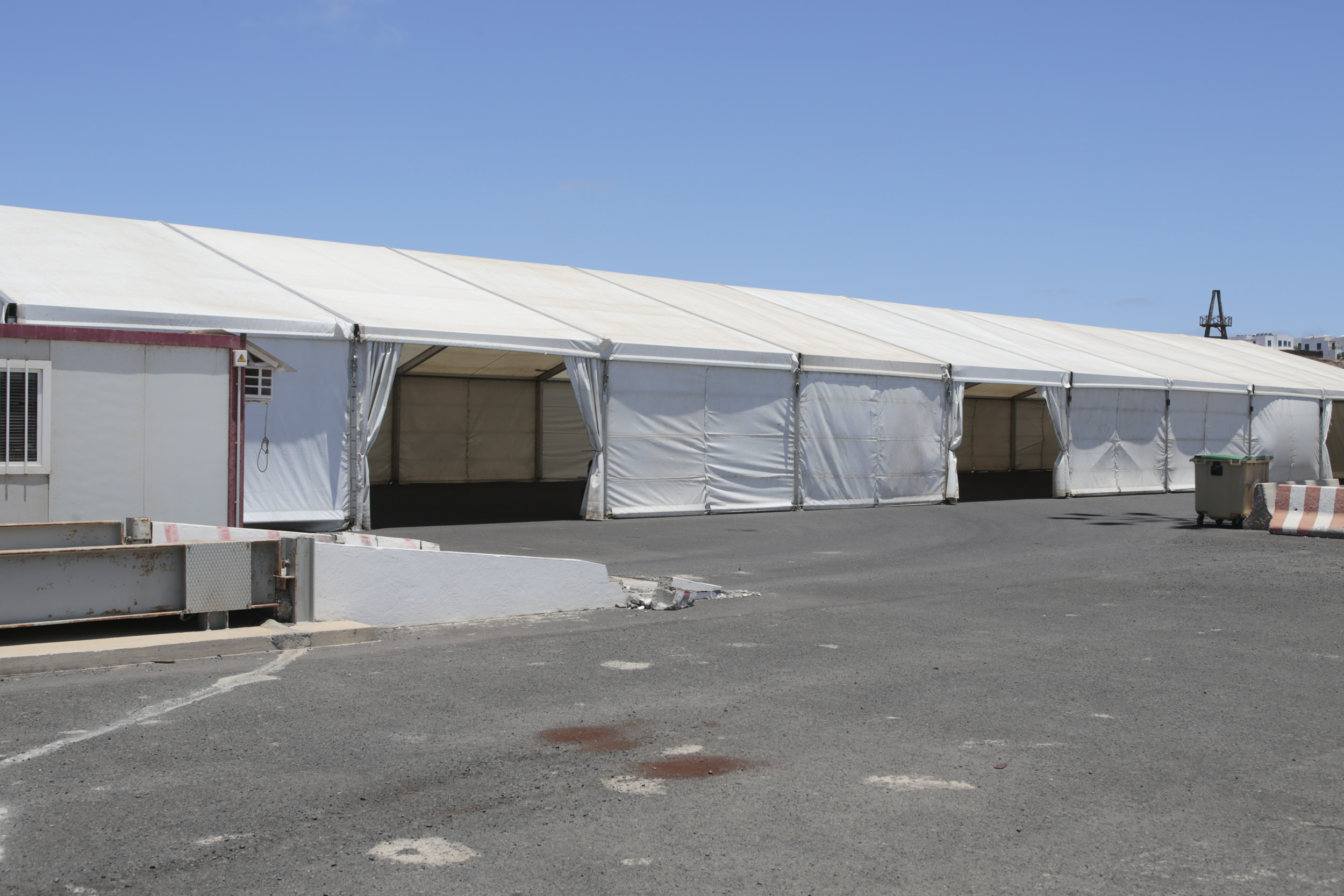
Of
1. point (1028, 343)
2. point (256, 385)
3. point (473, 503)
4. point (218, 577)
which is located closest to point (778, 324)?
point (473, 503)

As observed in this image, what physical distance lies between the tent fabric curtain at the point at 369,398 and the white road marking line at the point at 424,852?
11597 millimetres

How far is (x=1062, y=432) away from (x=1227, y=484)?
21.2 ft

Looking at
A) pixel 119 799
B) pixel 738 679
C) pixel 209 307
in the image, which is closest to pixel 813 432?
pixel 209 307

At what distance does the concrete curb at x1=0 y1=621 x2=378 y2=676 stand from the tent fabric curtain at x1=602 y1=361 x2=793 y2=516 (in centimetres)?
979

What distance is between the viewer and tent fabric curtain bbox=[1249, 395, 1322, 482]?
27062 millimetres

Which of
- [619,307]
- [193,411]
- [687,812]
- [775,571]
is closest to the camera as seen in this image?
[687,812]

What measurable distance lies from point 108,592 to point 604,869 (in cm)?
502

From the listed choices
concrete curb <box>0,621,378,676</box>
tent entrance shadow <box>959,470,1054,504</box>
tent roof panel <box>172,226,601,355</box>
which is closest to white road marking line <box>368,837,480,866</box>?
concrete curb <box>0,621,378,676</box>

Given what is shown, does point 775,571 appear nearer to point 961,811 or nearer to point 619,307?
point 961,811

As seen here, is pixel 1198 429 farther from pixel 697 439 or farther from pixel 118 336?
pixel 118 336

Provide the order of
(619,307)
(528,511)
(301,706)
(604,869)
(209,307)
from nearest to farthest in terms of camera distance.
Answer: (604,869), (301,706), (209,307), (528,511), (619,307)

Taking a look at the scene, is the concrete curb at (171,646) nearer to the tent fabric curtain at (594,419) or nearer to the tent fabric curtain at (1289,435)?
the tent fabric curtain at (594,419)

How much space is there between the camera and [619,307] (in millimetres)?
21047

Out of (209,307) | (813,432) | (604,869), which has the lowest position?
(604,869)
